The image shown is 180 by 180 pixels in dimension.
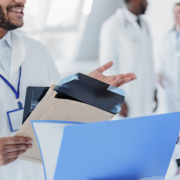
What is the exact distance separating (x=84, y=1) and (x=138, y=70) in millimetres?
2907

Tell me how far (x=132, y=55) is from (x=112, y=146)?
169cm

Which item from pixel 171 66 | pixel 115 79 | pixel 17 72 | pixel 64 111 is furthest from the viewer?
pixel 171 66

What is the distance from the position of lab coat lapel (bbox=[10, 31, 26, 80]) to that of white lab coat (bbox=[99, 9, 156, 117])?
3.18 ft

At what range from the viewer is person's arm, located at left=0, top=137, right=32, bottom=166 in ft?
2.34

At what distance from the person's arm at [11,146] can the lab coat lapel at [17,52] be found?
343 millimetres

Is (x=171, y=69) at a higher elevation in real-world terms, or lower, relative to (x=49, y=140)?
lower

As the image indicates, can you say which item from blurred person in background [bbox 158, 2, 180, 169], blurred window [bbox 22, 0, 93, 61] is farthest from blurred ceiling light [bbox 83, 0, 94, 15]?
blurred person in background [bbox 158, 2, 180, 169]

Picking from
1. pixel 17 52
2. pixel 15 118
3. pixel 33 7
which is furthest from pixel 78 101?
pixel 33 7

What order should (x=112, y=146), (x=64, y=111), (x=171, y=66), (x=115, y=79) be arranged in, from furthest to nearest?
(x=171, y=66) < (x=115, y=79) < (x=64, y=111) < (x=112, y=146)

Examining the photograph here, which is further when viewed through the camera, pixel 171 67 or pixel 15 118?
pixel 171 67

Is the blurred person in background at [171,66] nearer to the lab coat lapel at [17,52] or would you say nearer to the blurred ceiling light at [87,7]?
the lab coat lapel at [17,52]

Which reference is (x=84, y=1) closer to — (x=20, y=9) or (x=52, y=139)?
(x=20, y=9)

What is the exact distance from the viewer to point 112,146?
0.54 m

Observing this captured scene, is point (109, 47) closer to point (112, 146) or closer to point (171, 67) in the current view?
point (171, 67)
